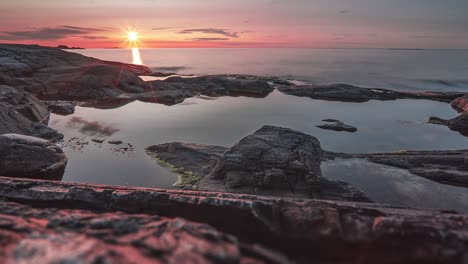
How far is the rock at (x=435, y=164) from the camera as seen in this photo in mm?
12752

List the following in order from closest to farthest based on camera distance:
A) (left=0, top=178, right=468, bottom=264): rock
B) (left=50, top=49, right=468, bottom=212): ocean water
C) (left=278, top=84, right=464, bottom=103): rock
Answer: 1. (left=0, top=178, right=468, bottom=264): rock
2. (left=50, top=49, right=468, bottom=212): ocean water
3. (left=278, top=84, right=464, bottom=103): rock

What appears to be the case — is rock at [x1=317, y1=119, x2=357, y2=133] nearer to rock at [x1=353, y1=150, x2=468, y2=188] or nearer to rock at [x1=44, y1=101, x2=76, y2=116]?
rock at [x1=353, y1=150, x2=468, y2=188]

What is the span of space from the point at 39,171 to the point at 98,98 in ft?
77.4

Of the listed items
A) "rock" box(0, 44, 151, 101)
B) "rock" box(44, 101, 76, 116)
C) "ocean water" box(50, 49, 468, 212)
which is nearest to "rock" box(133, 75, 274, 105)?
"ocean water" box(50, 49, 468, 212)

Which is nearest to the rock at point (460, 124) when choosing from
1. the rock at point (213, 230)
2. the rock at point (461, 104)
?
the rock at point (461, 104)

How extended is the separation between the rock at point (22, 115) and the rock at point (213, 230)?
15.0 meters

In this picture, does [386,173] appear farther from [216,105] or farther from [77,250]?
[216,105]

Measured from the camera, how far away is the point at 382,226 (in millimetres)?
2494

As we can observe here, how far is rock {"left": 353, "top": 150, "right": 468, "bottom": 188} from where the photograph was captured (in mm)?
12752

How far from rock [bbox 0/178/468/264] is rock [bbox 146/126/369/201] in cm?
776

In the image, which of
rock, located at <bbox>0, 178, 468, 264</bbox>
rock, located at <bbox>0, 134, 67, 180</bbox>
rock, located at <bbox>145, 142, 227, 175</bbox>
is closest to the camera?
rock, located at <bbox>0, 178, 468, 264</bbox>

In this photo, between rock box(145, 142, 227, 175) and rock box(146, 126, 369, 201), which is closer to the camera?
rock box(146, 126, 369, 201)

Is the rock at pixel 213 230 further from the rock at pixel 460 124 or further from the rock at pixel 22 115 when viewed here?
the rock at pixel 460 124

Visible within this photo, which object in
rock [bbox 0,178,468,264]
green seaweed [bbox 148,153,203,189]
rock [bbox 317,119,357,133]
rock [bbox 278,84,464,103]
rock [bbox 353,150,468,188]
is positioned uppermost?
rock [bbox 278,84,464,103]
